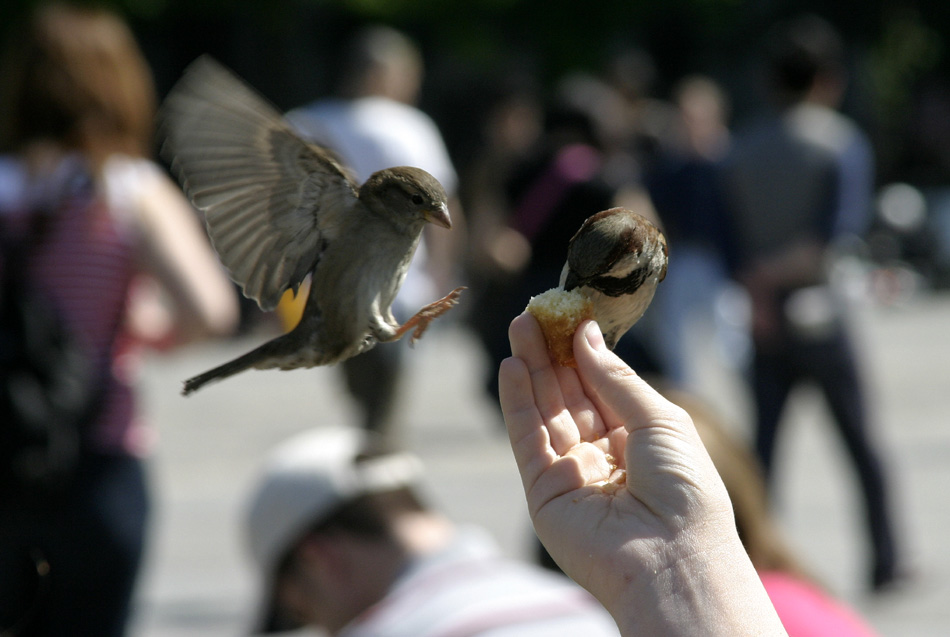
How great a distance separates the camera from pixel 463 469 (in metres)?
9.36

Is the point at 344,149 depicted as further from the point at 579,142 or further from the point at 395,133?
the point at 579,142

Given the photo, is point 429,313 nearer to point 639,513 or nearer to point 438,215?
point 438,215

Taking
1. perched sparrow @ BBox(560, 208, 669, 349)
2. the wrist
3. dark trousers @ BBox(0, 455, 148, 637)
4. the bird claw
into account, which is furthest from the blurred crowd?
the wrist

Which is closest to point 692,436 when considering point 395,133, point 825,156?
point 395,133

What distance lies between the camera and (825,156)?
411 cm

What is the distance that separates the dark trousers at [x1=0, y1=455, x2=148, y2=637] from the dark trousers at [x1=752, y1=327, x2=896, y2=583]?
10.9 ft

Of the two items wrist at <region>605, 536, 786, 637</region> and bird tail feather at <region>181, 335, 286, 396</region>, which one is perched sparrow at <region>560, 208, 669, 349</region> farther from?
wrist at <region>605, 536, 786, 637</region>

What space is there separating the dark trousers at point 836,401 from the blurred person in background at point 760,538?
2.36 meters

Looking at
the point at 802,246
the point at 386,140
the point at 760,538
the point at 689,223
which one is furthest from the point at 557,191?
the point at 689,223

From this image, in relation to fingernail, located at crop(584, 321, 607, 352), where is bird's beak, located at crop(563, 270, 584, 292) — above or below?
above

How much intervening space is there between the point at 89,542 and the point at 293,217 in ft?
7.33

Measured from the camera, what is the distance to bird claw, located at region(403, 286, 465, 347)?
33.1 inches

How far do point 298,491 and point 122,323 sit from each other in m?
0.69

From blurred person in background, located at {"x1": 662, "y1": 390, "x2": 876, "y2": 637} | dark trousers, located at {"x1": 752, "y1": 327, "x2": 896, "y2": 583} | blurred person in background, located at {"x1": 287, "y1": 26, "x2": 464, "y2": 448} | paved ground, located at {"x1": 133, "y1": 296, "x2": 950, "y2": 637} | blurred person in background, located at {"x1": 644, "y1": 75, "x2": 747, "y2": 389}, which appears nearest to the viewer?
blurred person in background, located at {"x1": 287, "y1": 26, "x2": 464, "y2": 448}
